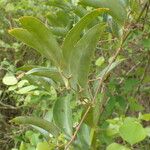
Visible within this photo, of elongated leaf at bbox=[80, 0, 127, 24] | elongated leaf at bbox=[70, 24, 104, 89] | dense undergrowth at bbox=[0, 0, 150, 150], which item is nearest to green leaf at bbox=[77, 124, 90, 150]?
dense undergrowth at bbox=[0, 0, 150, 150]

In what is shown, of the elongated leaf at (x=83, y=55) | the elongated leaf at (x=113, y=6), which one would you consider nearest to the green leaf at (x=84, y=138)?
the elongated leaf at (x=83, y=55)

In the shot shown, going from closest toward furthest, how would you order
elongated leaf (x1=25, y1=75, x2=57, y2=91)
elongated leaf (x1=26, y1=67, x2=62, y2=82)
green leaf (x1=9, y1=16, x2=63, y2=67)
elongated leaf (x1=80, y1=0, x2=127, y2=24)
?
green leaf (x1=9, y1=16, x2=63, y2=67), elongated leaf (x1=26, y1=67, x2=62, y2=82), elongated leaf (x1=80, y1=0, x2=127, y2=24), elongated leaf (x1=25, y1=75, x2=57, y2=91)

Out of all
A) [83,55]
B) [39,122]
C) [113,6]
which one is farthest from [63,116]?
[113,6]

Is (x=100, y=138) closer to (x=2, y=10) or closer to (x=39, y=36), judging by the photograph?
(x=39, y=36)

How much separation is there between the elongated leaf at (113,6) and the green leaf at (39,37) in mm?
217

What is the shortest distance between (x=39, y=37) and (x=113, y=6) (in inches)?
11.3

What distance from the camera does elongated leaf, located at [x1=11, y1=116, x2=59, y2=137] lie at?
104 centimetres

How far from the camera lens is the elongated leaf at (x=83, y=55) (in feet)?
3.05

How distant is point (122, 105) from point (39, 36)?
30.1 inches

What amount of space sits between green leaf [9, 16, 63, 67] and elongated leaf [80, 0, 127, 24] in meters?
0.22

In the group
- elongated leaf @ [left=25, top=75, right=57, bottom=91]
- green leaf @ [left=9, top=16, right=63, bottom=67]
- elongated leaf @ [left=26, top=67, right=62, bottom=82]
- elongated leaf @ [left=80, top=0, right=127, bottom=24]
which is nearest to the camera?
green leaf @ [left=9, top=16, right=63, bottom=67]

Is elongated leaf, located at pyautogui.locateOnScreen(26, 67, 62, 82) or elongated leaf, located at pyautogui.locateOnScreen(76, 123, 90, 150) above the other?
elongated leaf, located at pyautogui.locateOnScreen(26, 67, 62, 82)

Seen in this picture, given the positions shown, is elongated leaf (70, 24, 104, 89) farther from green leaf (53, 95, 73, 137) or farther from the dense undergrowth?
green leaf (53, 95, 73, 137)

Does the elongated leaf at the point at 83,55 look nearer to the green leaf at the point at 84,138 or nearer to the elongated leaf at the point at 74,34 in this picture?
the elongated leaf at the point at 74,34
